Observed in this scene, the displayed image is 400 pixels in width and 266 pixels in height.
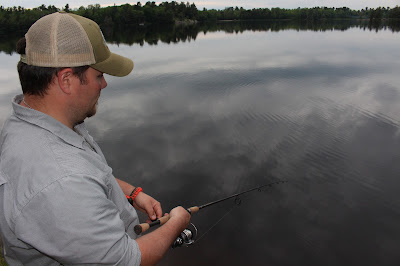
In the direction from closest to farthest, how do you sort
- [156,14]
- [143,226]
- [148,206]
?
[143,226]
[148,206]
[156,14]

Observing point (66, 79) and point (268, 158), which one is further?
point (268, 158)

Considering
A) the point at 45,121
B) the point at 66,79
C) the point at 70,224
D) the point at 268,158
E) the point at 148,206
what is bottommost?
the point at 268,158

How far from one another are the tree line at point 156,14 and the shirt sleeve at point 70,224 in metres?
Result: 85.2

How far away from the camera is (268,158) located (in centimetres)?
890

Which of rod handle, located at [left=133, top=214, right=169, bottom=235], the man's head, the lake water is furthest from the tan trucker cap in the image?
the lake water

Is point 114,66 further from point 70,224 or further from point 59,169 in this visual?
point 70,224

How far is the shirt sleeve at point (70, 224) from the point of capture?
1.07 metres

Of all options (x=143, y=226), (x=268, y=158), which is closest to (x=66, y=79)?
(x=143, y=226)

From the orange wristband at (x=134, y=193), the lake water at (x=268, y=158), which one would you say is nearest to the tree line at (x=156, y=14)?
the lake water at (x=268, y=158)

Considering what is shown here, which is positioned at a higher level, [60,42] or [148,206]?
[60,42]

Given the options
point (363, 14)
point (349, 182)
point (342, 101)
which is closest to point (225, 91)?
point (342, 101)

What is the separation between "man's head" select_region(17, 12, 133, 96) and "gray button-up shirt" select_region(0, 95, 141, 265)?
17 cm

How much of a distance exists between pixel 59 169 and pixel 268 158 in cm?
832

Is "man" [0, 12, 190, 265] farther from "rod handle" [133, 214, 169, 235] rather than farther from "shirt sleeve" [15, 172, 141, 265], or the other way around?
"rod handle" [133, 214, 169, 235]
